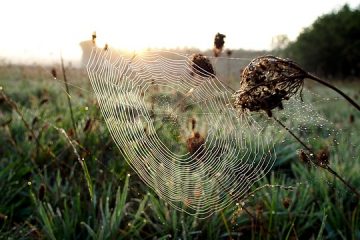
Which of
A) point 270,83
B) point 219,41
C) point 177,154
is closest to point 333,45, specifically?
point 177,154

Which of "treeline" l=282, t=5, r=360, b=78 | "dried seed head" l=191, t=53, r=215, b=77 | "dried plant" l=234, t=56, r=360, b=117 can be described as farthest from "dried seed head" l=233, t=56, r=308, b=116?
"treeline" l=282, t=5, r=360, b=78

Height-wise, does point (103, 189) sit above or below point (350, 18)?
below

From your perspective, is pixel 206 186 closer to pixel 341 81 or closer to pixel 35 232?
pixel 35 232

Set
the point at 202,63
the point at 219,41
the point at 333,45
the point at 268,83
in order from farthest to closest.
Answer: the point at 333,45
the point at 219,41
the point at 202,63
the point at 268,83

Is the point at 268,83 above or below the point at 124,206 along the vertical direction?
above

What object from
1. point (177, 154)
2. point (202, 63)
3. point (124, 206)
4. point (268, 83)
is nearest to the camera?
point (268, 83)

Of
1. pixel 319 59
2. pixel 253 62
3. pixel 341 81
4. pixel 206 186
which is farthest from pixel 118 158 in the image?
pixel 319 59

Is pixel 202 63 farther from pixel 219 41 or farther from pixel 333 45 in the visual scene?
pixel 333 45
